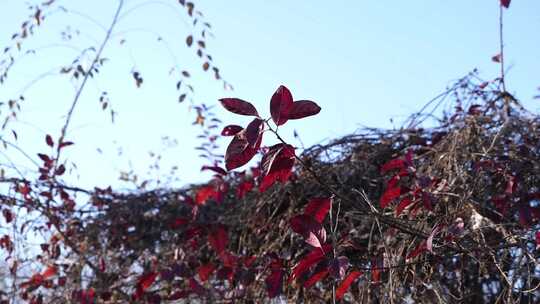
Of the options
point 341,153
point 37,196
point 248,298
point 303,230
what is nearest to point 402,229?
point 303,230

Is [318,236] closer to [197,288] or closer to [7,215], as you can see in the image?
[197,288]

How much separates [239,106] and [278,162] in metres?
0.15

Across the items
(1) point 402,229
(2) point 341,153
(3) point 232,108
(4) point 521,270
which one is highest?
(2) point 341,153

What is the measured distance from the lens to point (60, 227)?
3.76 m

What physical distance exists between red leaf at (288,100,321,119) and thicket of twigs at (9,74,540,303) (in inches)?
8.6

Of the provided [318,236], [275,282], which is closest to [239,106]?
[318,236]

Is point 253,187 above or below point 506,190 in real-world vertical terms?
above

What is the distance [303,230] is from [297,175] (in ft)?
4.14

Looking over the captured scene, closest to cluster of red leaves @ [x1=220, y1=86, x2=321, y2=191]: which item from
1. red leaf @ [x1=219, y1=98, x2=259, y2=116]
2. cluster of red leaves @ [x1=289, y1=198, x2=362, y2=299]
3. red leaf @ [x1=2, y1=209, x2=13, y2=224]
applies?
red leaf @ [x1=219, y1=98, x2=259, y2=116]

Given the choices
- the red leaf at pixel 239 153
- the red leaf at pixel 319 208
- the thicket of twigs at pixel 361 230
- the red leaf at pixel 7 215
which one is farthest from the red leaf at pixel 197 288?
the red leaf at pixel 239 153

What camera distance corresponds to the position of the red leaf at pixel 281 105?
1.58 meters

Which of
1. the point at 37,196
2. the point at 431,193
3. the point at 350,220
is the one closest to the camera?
the point at 431,193

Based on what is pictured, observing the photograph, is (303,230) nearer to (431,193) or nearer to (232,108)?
(232,108)

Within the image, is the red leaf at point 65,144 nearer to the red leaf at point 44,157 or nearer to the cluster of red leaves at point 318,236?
the red leaf at point 44,157
